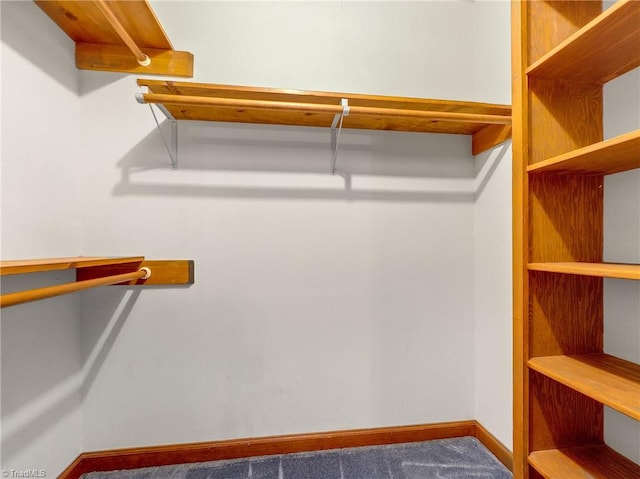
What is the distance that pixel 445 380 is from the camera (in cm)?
170

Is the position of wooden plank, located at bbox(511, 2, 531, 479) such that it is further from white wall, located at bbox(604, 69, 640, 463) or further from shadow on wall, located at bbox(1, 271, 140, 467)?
shadow on wall, located at bbox(1, 271, 140, 467)

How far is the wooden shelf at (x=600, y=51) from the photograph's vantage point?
2.54 ft

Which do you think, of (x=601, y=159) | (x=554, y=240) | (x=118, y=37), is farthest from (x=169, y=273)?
(x=601, y=159)

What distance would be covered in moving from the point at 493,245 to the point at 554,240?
531mm

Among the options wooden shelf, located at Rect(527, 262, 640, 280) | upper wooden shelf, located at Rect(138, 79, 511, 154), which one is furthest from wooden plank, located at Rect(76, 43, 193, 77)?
wooden shelf, located at Rect(527, 262, 640, 280)

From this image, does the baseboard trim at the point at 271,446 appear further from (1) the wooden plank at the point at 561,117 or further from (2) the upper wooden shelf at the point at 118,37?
(2) the upper wooden shelf at the point at 118,37

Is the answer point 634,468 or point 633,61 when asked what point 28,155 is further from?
point 634,468

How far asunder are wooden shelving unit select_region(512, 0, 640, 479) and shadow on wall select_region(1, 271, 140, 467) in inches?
64.7

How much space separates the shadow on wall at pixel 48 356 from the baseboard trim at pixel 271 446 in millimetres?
190

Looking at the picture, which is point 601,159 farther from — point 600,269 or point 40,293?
point 40,293

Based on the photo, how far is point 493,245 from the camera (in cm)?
158

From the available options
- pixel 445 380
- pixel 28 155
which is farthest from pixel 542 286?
pixel 28 155

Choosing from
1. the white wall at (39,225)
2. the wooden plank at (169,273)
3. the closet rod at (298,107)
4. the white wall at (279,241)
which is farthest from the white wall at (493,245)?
the white wall at (39,225)

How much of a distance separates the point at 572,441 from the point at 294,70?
74.7 inches
